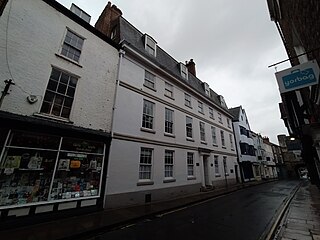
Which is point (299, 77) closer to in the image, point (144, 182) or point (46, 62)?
point (144, 182)

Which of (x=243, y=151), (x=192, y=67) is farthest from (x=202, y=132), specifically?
(x=243, y=151)

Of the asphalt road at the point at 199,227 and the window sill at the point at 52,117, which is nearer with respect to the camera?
the asphalt road at the point at 199,227

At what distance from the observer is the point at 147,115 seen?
11031 millimetres

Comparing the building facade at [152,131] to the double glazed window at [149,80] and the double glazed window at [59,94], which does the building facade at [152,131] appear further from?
the double glazed window at [59,94]

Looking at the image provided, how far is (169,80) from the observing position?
1371cm

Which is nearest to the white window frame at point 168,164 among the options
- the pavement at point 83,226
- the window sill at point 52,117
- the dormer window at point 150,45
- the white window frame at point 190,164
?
the white window frame at point 190,164

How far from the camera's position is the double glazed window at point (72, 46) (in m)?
8.01

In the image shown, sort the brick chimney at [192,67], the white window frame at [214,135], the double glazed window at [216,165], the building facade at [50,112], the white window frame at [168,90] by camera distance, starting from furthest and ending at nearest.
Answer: the brick chimney at [192,67] → the white window frame at [214,135] → the double glazed window at [216,165] → the white window frame at [168,90] → the building facade at [50,112]

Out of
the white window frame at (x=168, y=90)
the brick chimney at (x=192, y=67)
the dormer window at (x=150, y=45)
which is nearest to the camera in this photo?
the dormer window at (x=150, y=45)

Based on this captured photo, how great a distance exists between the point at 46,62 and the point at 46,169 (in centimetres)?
482

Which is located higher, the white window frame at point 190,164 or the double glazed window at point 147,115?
the double glazed window at point 147,115

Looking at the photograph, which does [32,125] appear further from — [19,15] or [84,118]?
[19,15]

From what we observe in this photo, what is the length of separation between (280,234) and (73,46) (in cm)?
1200

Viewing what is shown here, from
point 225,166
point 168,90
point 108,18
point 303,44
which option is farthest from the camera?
point 225,166
